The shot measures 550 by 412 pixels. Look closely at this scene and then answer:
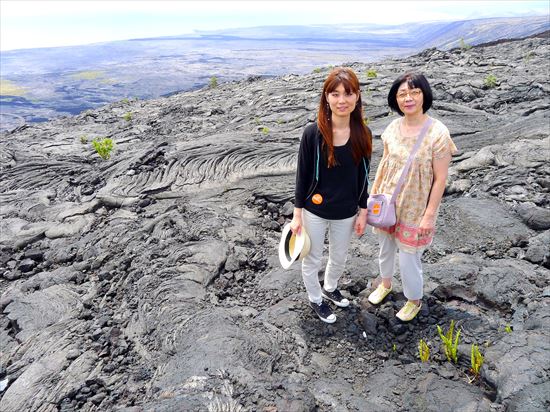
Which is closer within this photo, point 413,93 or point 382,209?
point 413,93

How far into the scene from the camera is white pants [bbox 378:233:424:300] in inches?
226

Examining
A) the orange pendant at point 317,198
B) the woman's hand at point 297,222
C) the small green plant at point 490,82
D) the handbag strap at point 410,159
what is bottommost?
the small green plant at point 490,82

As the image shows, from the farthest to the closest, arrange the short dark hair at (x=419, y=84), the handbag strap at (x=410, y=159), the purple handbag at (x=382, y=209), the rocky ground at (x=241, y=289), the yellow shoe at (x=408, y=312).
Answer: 1. the yellow shoe at (x=408, y=312)
2. the purple handbag at (x=382, y=209)
3. the rocky ground at (x=241, y=289)
4. the handbag strap at (x=410, y=159)
5. the short dark hair at (x=419, y=84)

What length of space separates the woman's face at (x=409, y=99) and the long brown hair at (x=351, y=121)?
49 cm

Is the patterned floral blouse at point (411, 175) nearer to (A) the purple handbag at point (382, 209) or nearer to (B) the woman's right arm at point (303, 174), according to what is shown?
(A) the purple handbag at point (382, 209)

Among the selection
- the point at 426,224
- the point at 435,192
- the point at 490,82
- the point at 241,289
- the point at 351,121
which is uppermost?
the point at 351,121

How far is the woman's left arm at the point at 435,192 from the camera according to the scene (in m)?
5.05

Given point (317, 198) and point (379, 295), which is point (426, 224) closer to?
point (317, 198)

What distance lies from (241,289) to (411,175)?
3928 millimetres

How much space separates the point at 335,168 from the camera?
536 centimetres

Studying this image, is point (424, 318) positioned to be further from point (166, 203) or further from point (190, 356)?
point (166, 203)

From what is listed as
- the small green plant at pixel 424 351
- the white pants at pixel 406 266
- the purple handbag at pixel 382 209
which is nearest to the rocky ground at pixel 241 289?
the small green plant at pixel 424 351

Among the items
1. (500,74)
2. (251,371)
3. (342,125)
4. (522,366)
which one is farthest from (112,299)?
(500,74)

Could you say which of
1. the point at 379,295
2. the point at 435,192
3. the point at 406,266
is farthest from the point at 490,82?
the point at 435,192
